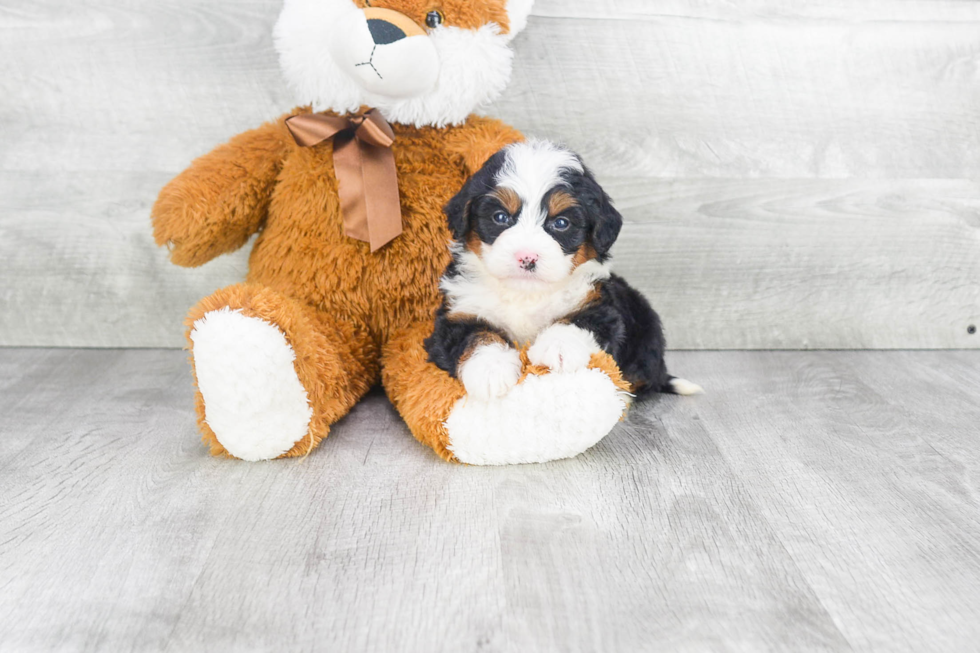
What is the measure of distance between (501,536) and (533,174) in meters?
0.56

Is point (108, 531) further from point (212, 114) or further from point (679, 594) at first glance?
point (212, 114)

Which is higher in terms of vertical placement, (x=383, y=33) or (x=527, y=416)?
(x=383, y=33)

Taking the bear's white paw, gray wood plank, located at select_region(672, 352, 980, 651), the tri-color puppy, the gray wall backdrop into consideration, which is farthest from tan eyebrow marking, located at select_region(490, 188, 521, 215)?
the gray wall backdrop

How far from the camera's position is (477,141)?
1.61 meters

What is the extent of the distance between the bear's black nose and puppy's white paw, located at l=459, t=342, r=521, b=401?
1.82 ft

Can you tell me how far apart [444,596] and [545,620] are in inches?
5.2

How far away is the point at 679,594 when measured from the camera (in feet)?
3.38

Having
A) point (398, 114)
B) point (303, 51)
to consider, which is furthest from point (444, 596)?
point (303, 51)

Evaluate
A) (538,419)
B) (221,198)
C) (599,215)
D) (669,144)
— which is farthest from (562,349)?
(669,144)

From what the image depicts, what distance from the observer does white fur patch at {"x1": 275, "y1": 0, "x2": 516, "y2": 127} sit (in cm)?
150

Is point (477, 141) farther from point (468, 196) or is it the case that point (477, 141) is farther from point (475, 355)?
point (475, 355)

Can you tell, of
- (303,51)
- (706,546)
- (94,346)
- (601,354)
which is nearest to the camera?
(706,546)

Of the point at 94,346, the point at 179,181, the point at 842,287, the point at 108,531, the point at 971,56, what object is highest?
the point at 971,56

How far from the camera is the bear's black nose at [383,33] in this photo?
1.42 meters
